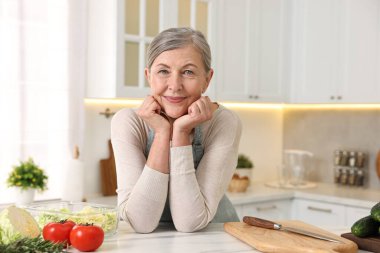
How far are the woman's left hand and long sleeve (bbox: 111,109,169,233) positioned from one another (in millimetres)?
149

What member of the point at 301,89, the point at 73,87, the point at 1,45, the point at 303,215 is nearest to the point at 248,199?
the point at 303,215

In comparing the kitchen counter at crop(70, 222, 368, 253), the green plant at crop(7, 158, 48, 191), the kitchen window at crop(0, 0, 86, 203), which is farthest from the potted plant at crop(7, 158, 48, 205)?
the kitchen counter at crop(70, 222, 368, 253)

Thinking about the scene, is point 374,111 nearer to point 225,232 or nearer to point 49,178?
point 49,178

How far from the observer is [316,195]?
397 cm

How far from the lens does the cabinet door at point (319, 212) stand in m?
3.84

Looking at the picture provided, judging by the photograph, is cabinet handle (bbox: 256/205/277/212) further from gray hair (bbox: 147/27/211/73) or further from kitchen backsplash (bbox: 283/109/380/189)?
Result: gray hair (bbox: 147/27/211/73)

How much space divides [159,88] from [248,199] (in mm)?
2124

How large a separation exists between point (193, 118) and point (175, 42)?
10.2 inches

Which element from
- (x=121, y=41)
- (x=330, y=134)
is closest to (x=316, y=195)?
(x=330, y=134)

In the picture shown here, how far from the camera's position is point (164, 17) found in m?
3.70

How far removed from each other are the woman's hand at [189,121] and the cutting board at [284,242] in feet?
1.08

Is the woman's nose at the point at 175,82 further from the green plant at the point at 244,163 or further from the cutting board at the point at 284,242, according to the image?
the green plant at the point at 244,163

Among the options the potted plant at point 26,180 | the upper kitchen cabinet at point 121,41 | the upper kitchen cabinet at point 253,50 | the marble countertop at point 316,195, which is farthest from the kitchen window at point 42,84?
the upper kitchen cabinet at point 253,50

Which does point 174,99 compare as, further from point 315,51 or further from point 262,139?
point 262,139
